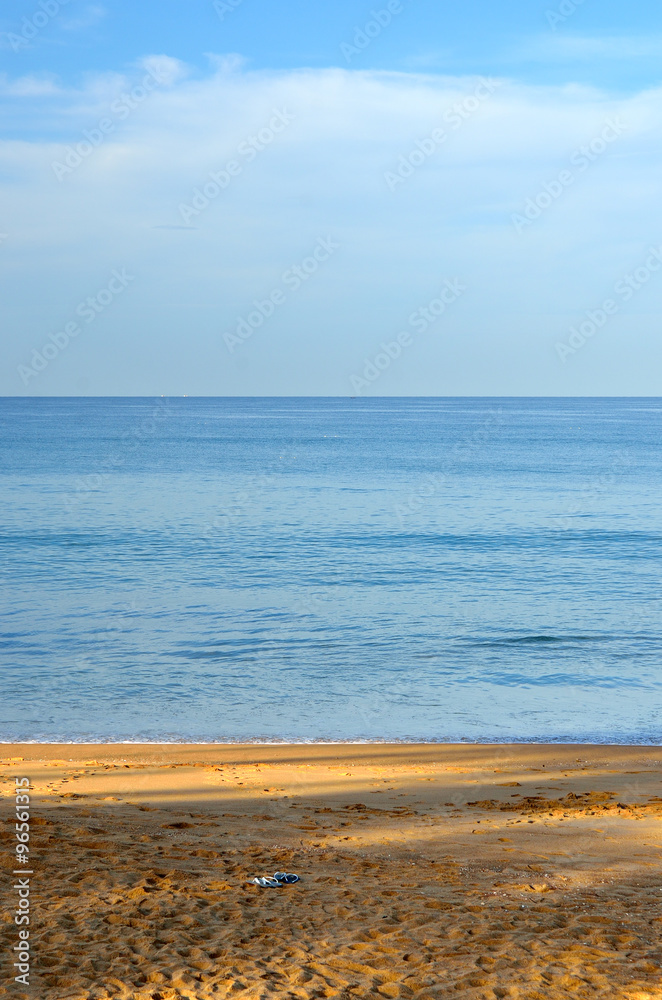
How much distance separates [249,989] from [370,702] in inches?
343

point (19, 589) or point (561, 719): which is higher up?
point (19, 589)

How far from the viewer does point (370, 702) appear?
13883mm

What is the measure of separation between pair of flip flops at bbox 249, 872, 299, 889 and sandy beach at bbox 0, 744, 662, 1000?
0.09m

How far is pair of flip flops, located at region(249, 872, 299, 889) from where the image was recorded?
6938 mm

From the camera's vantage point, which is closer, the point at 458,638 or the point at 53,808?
the point at 53,808

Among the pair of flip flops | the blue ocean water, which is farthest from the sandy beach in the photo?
the blue ocean water

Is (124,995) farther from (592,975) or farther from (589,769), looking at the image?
(589,769)

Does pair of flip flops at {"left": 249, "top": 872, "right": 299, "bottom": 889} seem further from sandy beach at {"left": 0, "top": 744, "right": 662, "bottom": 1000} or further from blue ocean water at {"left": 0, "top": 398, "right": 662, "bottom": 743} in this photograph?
blue ocean water at {"left": 0, "top": 398, "right": 662, "bottom": 743}

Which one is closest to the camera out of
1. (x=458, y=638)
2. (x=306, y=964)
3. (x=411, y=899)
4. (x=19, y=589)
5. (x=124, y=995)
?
(x=124, y=995)

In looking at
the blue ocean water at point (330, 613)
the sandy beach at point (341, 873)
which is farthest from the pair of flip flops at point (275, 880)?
the blue ocean water at point (330, 613)

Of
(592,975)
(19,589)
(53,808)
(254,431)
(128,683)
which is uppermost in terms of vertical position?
(254,431)

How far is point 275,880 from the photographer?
7.00m

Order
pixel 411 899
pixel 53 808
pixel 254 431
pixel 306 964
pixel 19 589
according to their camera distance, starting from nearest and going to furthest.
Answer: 1. pixel 306 964
2. pixel 411 899
3. pixel 53 808
4. pixel 19 589
5. pixel 254 431

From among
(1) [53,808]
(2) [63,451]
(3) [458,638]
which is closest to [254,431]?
(2) [63,451]
